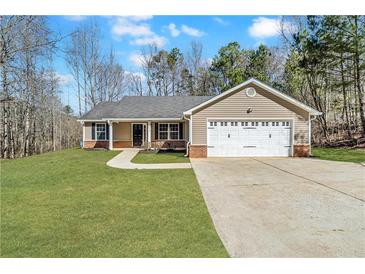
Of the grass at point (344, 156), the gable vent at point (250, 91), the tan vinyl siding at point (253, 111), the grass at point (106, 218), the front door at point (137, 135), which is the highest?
the gable vent at point (250, 91)

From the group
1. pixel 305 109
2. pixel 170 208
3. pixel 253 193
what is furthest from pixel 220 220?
pixel 305 109

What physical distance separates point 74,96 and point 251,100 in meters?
25.2

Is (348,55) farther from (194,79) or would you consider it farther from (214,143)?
(194,79)

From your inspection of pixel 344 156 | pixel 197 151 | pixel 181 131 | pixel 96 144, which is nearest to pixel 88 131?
pixel 96 144

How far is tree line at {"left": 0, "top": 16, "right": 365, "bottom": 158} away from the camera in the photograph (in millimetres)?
16422

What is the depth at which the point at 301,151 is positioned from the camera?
14719 millimetres

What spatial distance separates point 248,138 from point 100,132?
11.2 m

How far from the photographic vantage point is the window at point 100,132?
20.2 m

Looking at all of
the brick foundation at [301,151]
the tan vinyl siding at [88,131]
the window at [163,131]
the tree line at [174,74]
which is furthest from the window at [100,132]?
the brick foundation at [301,151]

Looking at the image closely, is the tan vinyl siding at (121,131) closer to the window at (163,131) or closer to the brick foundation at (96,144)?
the brick foundation at (96,144)

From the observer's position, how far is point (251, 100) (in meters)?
14.7

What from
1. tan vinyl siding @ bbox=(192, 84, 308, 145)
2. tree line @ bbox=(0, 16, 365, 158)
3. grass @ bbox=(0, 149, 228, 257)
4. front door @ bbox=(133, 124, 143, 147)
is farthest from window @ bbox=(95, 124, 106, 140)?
grass @ bbox=(0, 149, 228, 257)

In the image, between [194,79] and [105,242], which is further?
[194,79]

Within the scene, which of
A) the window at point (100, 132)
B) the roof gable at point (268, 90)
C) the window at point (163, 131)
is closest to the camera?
the roof gable at point (268, 90)
